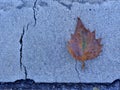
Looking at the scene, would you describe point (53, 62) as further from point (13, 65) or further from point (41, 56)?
point (13, 65)

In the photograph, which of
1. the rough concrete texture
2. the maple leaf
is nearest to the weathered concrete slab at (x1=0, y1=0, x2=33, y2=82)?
the rough concrete texture

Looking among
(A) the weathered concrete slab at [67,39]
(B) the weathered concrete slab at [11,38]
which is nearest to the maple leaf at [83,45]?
(A) the weathered concrete slab at [67,39]

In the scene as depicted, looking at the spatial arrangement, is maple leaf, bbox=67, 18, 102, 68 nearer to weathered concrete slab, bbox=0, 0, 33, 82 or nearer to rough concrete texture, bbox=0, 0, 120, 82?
rough concrete texture, bbox=0, 0, 120, 82

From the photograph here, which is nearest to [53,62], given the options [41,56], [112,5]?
[41,56]

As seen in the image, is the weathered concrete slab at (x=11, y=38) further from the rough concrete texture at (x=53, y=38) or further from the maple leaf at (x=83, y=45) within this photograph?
the maple leaf at (x=83, y=45)

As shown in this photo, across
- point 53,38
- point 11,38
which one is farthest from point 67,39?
point 11,38

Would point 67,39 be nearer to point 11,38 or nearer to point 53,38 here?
point 53,38
